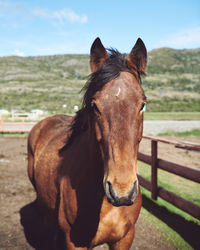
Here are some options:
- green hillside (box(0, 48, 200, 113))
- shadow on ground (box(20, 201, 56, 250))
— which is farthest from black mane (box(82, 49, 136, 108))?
green hillside (box(0, 48, 200, 113))

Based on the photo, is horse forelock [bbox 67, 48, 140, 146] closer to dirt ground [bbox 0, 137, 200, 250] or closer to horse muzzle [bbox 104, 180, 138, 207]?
horse muzzle [bbox 104, 180, 138, 207]

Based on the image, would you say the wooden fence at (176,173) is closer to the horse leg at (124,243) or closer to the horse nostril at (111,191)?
the horse leg at (124,243)

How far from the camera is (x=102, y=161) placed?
5.57ft

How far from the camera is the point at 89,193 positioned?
2.01 m

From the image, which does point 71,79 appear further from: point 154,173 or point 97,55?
point 97,55

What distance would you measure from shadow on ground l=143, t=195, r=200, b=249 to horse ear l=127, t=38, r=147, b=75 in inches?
103

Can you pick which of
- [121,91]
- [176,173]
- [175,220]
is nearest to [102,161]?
[121,91]

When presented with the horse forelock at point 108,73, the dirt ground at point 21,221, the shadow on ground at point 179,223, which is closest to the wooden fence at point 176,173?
the shadow on ground at point 179,223

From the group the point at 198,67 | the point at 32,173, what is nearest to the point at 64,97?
the point at 32,173

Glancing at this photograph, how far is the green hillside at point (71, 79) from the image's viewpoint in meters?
45.2

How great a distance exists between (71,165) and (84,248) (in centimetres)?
80

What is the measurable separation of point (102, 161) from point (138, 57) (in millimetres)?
970

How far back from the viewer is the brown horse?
147cm

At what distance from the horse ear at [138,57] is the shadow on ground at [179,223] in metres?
2.63
